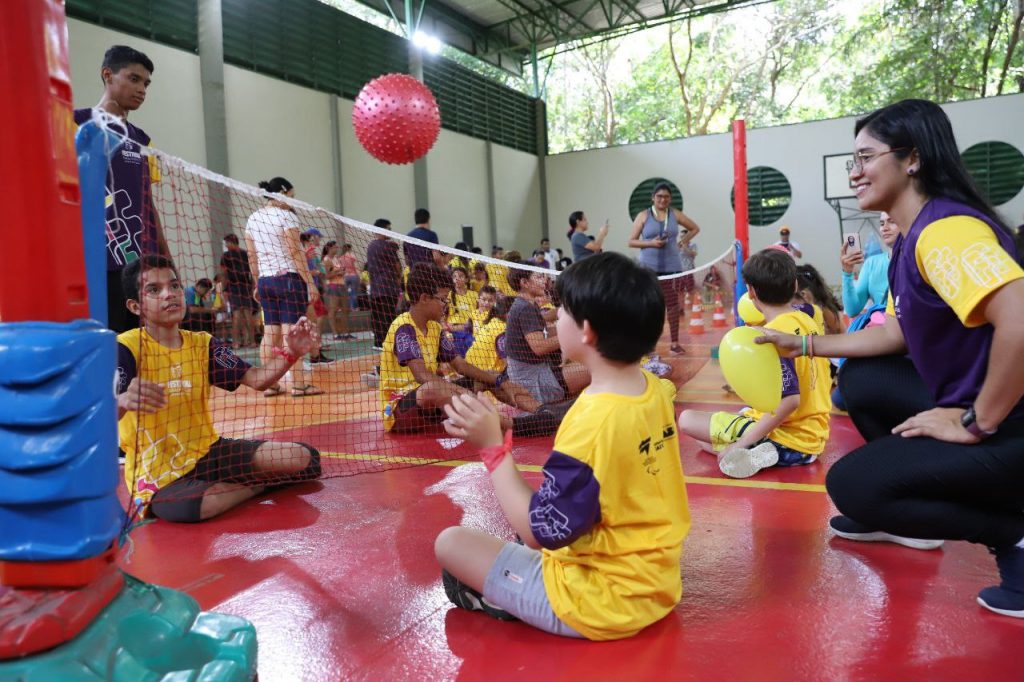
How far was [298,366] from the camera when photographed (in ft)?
21.7

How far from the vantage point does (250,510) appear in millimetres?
3170

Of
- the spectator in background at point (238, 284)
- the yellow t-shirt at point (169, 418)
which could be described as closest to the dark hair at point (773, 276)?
the yellow t-shirt at point (169, 418)

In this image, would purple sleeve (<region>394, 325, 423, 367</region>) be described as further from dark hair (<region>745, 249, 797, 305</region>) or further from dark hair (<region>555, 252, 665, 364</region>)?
dark hair (<region>555, 252, 665, 364</region>)

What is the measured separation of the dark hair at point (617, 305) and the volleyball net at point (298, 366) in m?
1.46

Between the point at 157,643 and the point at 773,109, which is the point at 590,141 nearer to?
the point at 773,109

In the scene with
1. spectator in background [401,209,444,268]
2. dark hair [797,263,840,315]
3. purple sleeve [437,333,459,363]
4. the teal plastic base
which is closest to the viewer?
the teal plastic base

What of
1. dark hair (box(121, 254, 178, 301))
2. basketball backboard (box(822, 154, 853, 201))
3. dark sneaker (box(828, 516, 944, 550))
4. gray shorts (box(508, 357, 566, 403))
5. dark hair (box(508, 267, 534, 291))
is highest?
basketball backboard (box(822, 154, 853, 201))

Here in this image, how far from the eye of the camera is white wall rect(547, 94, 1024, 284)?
15234mm

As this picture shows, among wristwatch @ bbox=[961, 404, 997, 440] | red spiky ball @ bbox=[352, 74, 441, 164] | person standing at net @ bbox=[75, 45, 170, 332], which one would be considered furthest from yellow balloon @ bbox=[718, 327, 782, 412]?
red spiky ball @ bbox=[352, 74, 441, 164]

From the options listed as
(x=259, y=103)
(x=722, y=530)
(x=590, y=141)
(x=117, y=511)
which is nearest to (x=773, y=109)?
(x=590, y=141)

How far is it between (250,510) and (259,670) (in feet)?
4.82

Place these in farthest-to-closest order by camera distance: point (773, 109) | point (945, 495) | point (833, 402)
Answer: point (773, 109) → point (833, 402) → point (945, 495)

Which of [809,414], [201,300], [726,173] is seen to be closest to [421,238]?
[201,300]

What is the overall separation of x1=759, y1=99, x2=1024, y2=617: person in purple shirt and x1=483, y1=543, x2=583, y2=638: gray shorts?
1002 millimetres
